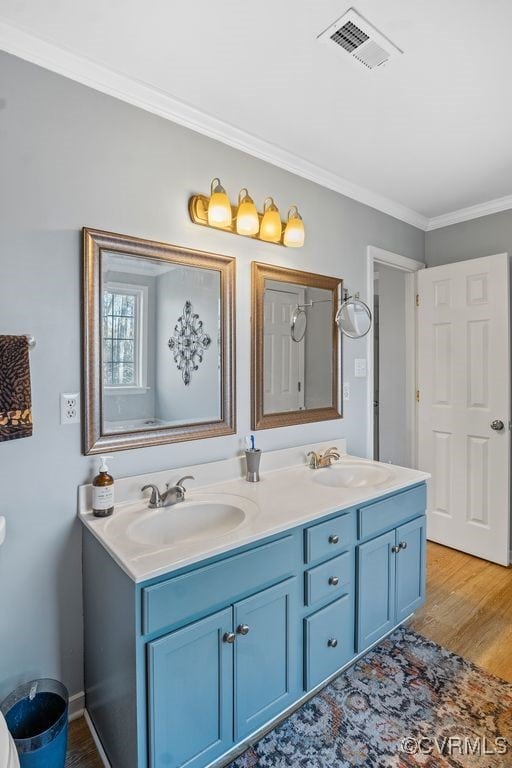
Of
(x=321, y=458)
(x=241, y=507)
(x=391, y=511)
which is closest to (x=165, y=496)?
(x=241, y=507)

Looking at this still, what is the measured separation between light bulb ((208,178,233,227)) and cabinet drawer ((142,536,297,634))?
1.32 m

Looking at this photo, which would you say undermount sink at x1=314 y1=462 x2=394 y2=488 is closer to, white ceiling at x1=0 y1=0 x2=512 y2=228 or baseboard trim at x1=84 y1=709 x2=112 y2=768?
baseboard trim at x1=84 y1=709 x2=112 y2=768

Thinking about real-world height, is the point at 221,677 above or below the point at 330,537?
below

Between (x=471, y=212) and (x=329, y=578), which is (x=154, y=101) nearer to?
(x=329, y=578)

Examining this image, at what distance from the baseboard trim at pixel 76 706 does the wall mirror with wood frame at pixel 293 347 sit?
4.17 ft

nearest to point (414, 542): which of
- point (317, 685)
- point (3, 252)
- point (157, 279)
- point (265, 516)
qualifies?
point (317, 685)

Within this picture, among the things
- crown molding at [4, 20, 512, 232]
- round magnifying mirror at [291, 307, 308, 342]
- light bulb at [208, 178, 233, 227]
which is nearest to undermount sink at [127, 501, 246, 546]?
round magnifying mirror at [291, 307, 308, 342]

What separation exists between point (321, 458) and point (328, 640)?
831 millimetres

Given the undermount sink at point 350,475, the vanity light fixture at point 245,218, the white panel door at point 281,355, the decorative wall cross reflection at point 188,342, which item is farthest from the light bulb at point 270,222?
the undermount sink at point 350,475

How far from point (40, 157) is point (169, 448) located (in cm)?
117

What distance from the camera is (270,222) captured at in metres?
1.98

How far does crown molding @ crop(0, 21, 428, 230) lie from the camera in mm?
1381

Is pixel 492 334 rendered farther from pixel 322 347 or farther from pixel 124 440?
pixel 124 440

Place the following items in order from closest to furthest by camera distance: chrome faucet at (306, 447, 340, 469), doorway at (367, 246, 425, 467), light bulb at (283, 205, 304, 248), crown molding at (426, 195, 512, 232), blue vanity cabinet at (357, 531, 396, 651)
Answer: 1. blue vanity cabinet at (357, 531, 396, 651)
2. light bulb at (283, 205, 304, 248)
3. chrome faucet at (306, 447, 340, 469)
4. crown molding at (426, 195, 512, 232)
5. doorway at (367, 246, 425, 467)
